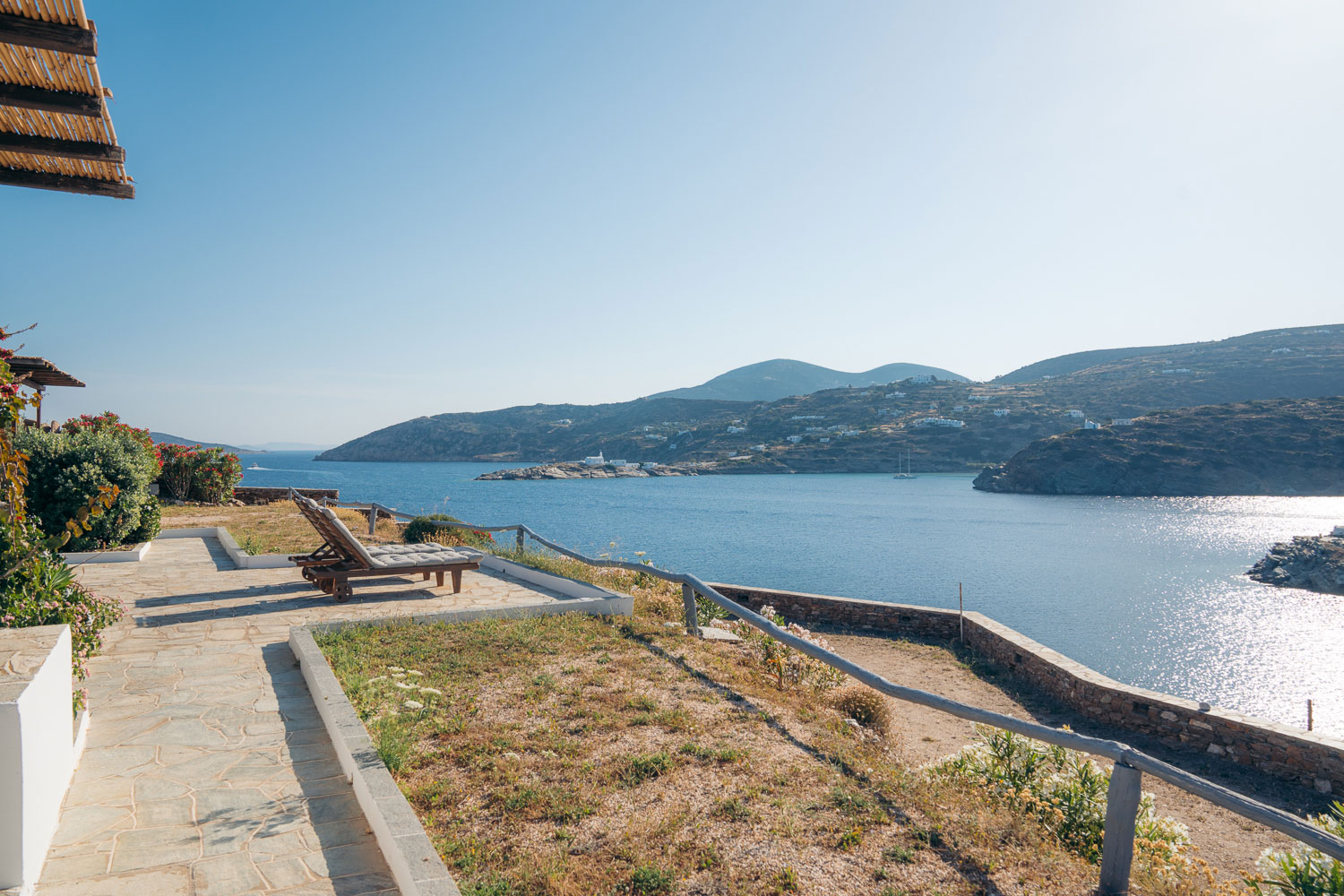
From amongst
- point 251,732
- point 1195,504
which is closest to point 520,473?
point 1195,504

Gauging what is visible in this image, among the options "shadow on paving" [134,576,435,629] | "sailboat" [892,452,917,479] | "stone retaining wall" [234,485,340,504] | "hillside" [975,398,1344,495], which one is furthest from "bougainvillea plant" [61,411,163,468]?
"sailboat" [892,452,917,479]

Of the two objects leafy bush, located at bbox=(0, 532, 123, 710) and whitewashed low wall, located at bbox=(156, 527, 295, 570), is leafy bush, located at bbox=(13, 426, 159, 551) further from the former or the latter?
leafy bush, located at bbox=(0, 532, 123, 710)

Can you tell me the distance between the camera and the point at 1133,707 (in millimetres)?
8977

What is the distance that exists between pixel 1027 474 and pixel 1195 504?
15.5 metres

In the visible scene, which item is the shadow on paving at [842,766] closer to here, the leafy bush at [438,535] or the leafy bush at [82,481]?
the leafy bush at [438,535]

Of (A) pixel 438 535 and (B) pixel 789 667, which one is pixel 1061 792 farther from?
(A) pixel 438 535

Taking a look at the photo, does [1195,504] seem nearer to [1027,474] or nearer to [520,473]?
[1027,474]

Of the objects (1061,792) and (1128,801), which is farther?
(1061,792)

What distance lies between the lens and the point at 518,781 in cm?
367

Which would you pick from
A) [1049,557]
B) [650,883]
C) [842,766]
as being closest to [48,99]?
[650,883]

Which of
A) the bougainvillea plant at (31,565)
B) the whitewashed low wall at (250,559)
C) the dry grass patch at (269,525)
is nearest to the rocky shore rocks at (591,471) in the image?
the dry grass patch at (269,525)

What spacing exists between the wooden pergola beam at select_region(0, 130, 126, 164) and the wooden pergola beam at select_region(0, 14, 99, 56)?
671 mm

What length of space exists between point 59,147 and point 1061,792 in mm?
6582

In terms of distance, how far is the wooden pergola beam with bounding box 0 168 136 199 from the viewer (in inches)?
134
